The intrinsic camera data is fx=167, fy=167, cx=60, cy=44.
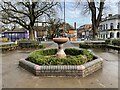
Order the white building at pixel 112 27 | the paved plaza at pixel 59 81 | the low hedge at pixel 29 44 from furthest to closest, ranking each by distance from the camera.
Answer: the white building at pixel 112 27 < the low hedge at pixel 29 44 < the paved plaza at pixel 59 81

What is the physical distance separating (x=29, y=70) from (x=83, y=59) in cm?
246

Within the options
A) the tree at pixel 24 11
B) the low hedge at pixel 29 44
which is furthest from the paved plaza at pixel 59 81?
the tree at pixel 24 11

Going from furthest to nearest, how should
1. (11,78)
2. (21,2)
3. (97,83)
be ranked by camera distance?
(21,2), (11,78), (97,83)

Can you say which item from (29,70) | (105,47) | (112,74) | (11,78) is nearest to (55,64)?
(29,70)

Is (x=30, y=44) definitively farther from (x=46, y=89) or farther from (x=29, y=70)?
(x=46, y=89)

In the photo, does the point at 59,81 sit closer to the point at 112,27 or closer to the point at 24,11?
the point at 24,11

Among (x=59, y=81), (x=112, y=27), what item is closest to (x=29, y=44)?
(x=59, y=81)

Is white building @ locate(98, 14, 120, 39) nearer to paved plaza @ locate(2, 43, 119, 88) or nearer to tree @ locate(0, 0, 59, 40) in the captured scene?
tree @ locate(0, 0, 59, 40)

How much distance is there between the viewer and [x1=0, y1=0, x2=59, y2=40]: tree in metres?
22.0

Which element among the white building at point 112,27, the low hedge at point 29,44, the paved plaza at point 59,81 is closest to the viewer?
the paved plaza at point 59,81

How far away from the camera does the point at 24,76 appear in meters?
6.65

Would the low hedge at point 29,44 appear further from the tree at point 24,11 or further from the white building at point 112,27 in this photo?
the white building at point 112,27

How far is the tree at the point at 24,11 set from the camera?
72.3 feet

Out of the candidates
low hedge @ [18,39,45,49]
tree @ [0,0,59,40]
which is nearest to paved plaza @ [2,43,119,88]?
low hedge @ [18,39,45,49]
